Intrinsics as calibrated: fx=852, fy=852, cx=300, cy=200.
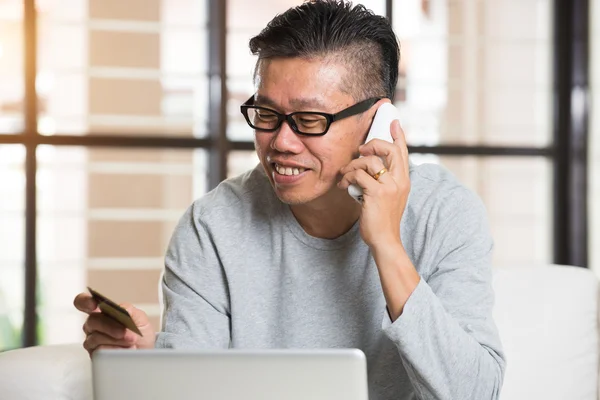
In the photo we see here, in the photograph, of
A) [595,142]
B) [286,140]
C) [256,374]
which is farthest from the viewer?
[595,142]

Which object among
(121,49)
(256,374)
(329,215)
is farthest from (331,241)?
(121,49)

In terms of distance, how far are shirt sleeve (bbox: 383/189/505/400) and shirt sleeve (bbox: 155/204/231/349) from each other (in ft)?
1.37

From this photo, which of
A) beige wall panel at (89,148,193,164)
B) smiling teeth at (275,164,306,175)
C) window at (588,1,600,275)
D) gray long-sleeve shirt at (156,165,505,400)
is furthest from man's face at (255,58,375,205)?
window at (588,1,600,275)

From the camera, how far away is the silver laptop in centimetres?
102

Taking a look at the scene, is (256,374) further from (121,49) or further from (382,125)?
(121,49)

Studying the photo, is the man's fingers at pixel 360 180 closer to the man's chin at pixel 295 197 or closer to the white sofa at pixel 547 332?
the man's chin at pixel 295 197

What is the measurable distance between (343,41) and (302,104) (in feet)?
0.58

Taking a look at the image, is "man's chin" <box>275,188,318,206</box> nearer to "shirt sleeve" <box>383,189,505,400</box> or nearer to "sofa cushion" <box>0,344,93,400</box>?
"shirt sleeve" <box>383,189,505,400</box>

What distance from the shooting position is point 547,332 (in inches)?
79.1

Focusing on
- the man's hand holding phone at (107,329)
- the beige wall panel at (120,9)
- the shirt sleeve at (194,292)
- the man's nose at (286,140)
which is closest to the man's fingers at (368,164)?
the man's nose at (286,140)

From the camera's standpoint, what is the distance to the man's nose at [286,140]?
62.4 inches

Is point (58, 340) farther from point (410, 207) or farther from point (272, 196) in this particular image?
point (410, 207)

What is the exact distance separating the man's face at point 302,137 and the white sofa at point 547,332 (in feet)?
2.11

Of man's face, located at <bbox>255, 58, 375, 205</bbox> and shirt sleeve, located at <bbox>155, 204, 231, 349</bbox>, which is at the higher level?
man's face, located at <bbox>255, 58, 375, 205</bbox>
